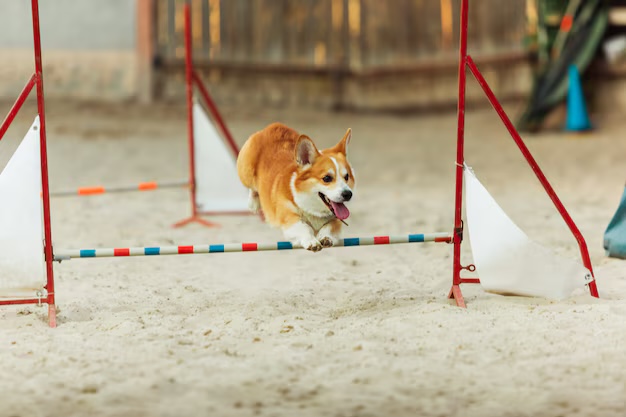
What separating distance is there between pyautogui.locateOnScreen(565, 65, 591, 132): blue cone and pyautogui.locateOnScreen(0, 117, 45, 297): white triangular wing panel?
21.1 feet

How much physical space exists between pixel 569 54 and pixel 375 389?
6.99 meters

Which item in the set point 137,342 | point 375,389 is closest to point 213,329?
point 137,342

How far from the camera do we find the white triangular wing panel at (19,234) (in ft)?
12.3

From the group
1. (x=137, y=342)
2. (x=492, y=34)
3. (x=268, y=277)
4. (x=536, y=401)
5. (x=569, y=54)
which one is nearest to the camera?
(x=536, y=401)

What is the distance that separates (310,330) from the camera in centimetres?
360

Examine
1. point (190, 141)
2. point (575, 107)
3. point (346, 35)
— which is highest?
point (346, 35)

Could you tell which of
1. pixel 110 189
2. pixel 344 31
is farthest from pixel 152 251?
pixel 344 31

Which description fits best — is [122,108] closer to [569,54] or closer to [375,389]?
[569,54]

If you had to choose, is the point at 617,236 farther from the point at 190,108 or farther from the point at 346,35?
the point at 346,35

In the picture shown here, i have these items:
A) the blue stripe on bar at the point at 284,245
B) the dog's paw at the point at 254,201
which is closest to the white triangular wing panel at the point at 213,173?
the dog's paw at the point at 254,201

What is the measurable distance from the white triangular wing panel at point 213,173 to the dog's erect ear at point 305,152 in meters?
2.45

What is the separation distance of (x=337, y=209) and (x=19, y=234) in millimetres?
1325

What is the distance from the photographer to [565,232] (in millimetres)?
5539

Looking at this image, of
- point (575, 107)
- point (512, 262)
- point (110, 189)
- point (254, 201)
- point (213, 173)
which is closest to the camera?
point (512, 262)
